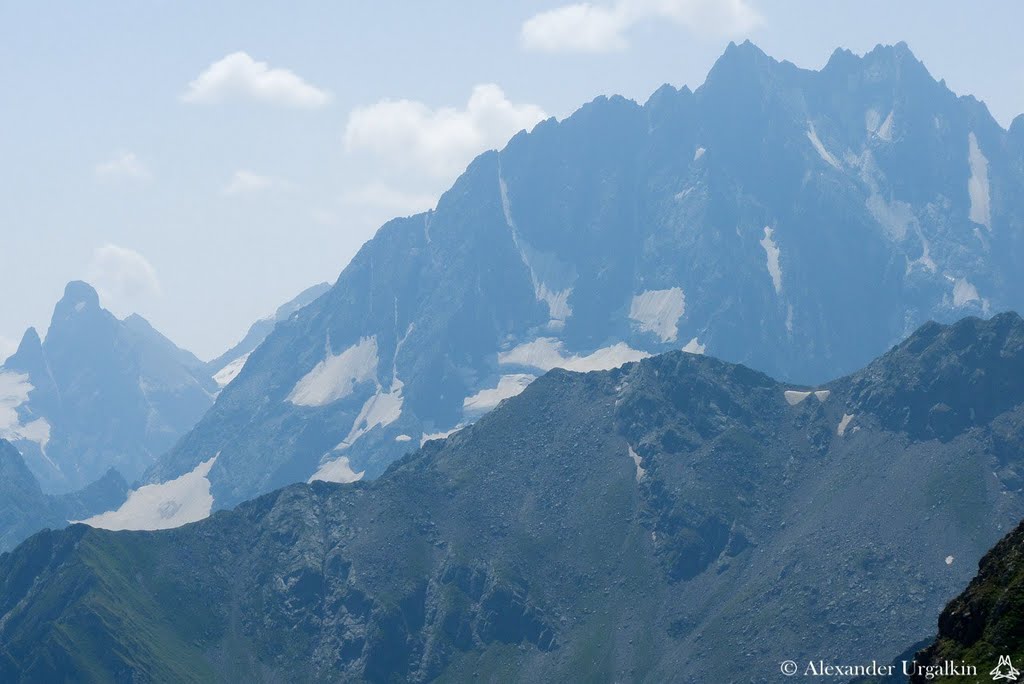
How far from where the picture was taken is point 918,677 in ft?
462

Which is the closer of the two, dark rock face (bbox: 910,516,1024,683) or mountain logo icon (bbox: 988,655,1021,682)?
mountain logo icon (bbox: 988,655,1021,682)

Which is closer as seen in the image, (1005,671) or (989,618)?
(1005,671)

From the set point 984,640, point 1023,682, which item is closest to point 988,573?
point 984,640

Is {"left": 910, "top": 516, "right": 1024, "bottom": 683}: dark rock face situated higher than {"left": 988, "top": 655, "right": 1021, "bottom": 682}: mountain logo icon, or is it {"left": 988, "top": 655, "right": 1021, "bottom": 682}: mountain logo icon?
{"left": 910, "top": 516, "right": 1024, "bottom": 683}: dark rock face

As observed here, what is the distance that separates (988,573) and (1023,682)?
21.7m

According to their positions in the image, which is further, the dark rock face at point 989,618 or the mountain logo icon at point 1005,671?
the dark rock face at point 989,618

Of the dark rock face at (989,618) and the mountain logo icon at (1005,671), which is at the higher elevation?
the dark rock face at (989,618)

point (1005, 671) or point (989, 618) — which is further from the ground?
point (989, 618)

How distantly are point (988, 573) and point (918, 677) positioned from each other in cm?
1223

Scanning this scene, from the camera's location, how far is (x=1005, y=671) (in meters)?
128

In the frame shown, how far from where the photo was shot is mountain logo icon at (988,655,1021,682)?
126 meters

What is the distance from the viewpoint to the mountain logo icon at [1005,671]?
125750 mm

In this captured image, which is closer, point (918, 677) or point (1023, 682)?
point (1023, 682)

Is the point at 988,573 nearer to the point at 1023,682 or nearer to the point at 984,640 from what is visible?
the point at 984,640
